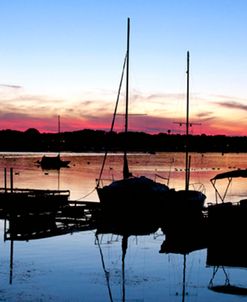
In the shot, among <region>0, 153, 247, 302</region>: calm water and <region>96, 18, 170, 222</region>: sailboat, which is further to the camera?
<region>96, 18, 170, 222</region>: sailboat

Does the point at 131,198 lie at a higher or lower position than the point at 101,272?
higher

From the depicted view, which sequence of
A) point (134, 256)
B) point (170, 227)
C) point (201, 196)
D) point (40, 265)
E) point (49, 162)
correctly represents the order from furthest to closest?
1. point (49, 162)
2. point (201, 196)
3. point (170, 227)
4. point (134, 256)
5. point (40, 265)

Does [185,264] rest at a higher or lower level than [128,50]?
lower

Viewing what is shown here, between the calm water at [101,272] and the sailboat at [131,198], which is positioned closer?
the calm water at [101,272]

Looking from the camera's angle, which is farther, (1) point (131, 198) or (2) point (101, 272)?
(1) point (131, 198)

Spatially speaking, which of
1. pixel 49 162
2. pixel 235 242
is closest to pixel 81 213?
pixel 235 242

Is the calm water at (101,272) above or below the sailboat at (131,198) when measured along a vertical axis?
below

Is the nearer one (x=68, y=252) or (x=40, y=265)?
(x=40, y=265)

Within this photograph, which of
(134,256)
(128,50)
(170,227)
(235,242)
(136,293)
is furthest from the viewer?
(128,50)

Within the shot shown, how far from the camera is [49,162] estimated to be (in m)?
169

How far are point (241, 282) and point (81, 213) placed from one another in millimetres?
19298

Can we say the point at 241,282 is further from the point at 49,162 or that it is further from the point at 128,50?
the point at 49,162

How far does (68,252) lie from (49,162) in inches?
5492

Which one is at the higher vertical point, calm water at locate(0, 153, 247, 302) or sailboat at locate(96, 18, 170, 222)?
sailboat at locate(96, 18, 170, 222)
